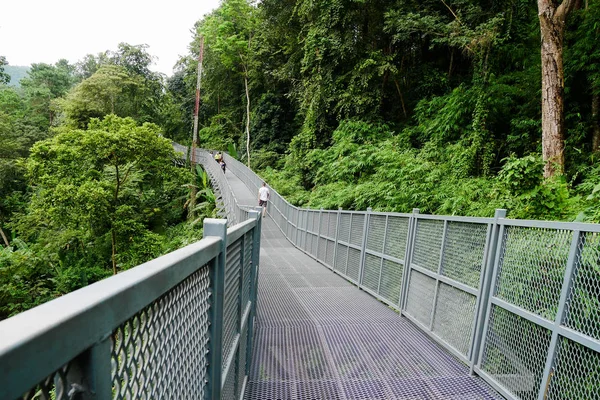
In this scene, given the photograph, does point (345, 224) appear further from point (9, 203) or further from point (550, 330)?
point (9, 203)

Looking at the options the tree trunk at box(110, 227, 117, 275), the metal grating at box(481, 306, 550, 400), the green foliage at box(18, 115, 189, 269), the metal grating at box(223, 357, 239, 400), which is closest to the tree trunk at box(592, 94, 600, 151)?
the metal grating at box(481, 306, 550, 400)

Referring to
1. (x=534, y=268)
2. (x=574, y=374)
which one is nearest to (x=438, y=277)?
(x=534, y=268)

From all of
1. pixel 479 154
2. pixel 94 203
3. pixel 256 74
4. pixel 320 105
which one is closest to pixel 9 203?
pixel 94 203

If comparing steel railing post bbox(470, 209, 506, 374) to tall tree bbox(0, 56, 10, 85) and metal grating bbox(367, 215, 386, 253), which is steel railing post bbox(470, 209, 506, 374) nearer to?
metal grating bbox(367, 215, 386, 253)

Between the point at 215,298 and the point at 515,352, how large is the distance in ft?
9.47

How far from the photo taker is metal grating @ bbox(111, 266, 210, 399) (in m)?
0.72

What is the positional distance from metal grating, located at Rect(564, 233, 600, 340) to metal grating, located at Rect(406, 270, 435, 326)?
1853mm

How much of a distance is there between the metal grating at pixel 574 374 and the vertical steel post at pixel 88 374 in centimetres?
299

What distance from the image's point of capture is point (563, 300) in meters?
2.48

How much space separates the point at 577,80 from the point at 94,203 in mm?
17912

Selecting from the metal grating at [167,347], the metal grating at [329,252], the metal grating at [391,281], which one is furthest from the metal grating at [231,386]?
the metal grating at [329,252]

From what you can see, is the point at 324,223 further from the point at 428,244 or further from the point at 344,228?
the point at 428,244

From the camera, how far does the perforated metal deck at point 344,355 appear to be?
304 centimetres

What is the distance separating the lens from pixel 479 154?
428 inches
